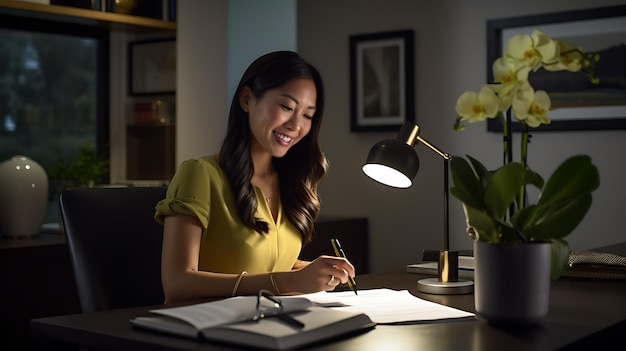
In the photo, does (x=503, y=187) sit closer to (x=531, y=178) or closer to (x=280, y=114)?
(x=531, y=178)

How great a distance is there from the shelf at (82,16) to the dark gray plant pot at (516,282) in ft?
9.03

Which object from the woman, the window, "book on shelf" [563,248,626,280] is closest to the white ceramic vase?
the window

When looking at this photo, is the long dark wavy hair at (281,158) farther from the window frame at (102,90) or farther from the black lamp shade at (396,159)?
the window frame at (102,90)

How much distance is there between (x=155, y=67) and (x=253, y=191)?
2.25 m

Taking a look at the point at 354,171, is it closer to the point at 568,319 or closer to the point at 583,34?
the point at 583,34

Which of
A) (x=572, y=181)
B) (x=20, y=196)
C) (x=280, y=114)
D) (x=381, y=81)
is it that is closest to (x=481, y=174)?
(x=572, y=181)

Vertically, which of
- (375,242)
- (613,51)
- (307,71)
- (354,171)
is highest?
(613,51)

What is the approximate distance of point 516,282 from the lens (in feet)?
5.13

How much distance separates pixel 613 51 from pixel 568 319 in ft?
7.59

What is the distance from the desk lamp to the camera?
196 cm

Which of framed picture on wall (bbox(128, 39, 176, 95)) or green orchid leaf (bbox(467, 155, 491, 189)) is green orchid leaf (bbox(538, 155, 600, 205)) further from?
framed picture on wall (bbox(128, 39, 176, 95))

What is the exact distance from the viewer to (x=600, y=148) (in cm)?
378

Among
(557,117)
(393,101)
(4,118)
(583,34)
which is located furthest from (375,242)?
(4,118)

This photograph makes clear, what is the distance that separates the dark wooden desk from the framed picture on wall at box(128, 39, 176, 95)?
276cm
